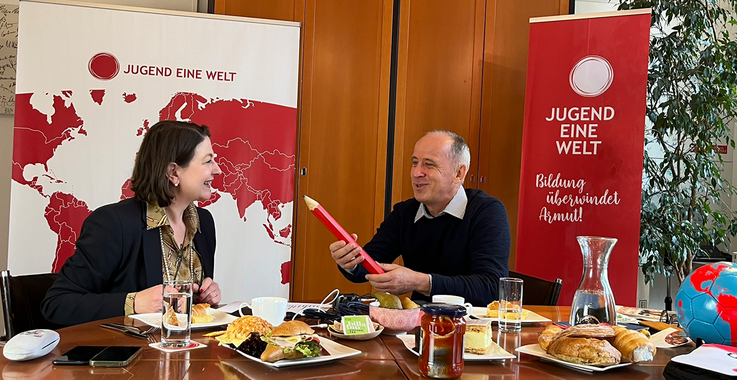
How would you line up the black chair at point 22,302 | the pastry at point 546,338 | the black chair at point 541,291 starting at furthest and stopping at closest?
the black chair at point 541,291
the black chair at point 22,302
the pastry at point 546,338

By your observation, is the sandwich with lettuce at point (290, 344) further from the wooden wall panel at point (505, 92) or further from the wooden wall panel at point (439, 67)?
the wooden wall panel at point (505, 92)

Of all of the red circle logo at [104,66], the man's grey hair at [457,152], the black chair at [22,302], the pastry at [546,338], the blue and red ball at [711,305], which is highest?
the red circle logo at [104,66]

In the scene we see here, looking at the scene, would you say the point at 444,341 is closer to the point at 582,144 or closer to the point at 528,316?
the point at 528,316

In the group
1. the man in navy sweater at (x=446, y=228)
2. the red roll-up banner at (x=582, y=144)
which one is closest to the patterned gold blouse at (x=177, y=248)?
the man in navy sweater at (x=446, y=228)

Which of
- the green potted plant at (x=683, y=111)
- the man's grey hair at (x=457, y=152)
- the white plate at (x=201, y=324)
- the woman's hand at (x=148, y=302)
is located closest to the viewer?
the white plate at (x=201, y=324)

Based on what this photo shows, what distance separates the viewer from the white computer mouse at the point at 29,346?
1.24 metres

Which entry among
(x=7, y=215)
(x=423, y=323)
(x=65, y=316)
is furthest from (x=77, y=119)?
(x=423, y=323)

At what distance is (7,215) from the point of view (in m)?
4.09

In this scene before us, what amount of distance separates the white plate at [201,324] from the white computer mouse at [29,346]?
0.29m

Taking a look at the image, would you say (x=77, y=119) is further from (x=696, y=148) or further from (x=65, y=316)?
(x=696, y=148)

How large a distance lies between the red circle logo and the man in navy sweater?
1.95 m

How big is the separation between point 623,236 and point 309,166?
191 cm

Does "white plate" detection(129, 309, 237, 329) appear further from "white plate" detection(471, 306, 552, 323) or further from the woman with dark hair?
"white plate" detection(471, 306, 552, 323)

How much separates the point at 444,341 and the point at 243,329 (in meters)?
0.46
